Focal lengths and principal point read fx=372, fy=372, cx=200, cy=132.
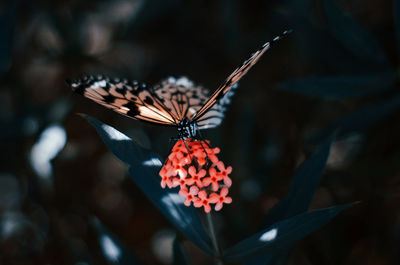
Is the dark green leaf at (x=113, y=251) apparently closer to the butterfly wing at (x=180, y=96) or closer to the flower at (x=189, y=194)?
the flower at (x=189, y=194)

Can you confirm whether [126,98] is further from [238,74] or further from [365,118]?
[365,118]

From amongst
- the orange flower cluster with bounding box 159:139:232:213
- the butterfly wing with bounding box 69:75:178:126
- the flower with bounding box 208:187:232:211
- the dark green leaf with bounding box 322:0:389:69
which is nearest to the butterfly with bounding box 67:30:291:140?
the butterfly wing with bounding box 69:75:178:126

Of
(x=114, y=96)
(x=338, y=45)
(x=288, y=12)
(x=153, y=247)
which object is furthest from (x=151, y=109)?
(x=153, y=247)


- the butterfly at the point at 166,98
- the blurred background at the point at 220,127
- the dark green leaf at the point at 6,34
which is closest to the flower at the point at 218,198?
the butterfly at the point at 166,98

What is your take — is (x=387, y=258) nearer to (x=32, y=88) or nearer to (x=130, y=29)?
(x=130, y=29)

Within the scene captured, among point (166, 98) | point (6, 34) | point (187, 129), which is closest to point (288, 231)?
point (187, 129)
